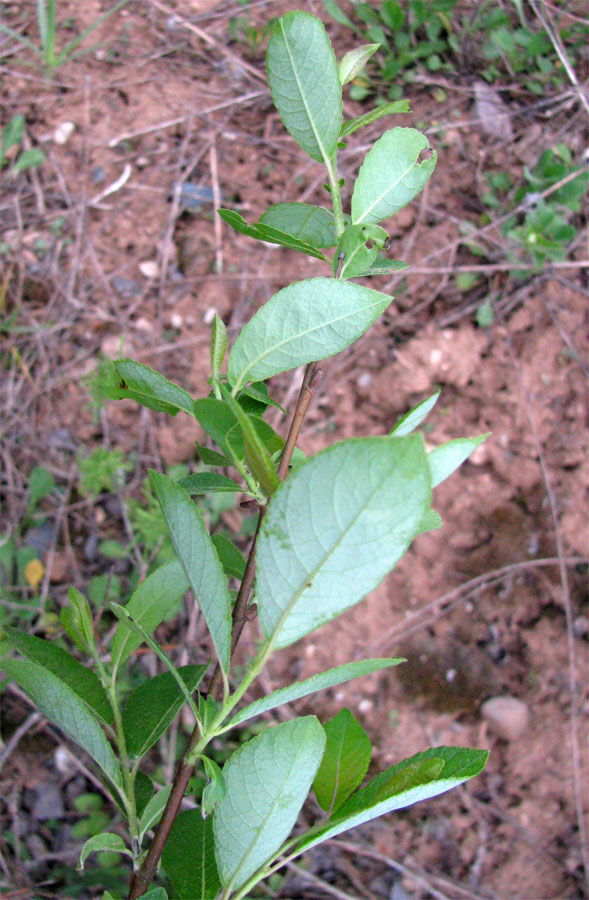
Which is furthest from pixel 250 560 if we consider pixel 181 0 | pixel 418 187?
pixel 181 0

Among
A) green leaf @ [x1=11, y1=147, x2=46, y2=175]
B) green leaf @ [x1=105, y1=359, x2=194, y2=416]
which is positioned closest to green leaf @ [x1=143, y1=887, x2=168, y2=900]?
green leaf @ [x1=105, y1=359, x2=194, y2=416]

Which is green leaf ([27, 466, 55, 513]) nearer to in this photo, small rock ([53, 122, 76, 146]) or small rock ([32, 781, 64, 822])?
small rock ([32, 781, 64, 822])

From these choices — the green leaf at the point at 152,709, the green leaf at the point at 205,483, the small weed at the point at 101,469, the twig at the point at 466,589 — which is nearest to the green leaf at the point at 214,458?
the green leaf at the point at 205,483

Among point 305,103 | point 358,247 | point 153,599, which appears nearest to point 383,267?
point 358,247

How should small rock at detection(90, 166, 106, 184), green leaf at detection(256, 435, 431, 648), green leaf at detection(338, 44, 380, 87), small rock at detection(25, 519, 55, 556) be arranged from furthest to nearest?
small rock at detection(90, 166, 106, 184)
small rock at detection(25, 519, 55, 556)
green leaf at detection(338, 44, 380, 87)
green leaf at detection(256, 435, 431, 648)

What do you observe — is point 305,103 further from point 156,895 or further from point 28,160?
point 28,160

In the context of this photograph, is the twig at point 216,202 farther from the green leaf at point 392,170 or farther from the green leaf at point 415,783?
the green leaf at point 415,783
